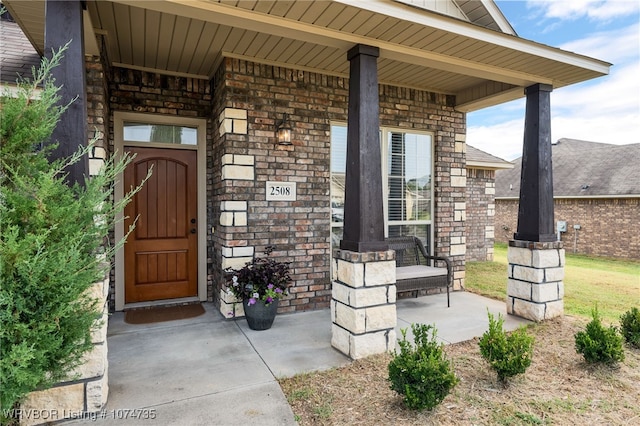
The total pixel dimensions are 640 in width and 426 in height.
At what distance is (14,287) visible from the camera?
5.36 ft

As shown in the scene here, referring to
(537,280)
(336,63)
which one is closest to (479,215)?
(537,280)

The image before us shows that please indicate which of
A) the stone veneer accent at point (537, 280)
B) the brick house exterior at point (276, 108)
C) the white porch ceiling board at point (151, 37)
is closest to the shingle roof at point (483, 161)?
the brick house exterior at point (276, 108)

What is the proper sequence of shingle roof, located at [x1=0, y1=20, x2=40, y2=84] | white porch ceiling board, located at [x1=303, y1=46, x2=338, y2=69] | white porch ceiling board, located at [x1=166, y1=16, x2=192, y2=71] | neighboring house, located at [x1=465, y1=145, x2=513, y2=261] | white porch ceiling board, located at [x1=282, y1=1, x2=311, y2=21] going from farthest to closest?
neighboring house, located at [x1=465, y1=145, x2=513, y2=261] < white porch ceiling board, located at [x1=303, y1=46, x2=338, y2=69] < shingle roof, located at [x1=0, y1=20, x2=40, y2=84] < white porch ceiling board, located at [x1=166, y1=16, x2=192, y2=71] < white porch ceiling board, located at [x1=282, y1=1, x2=311, y2=21]

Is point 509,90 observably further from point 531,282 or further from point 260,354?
point 260,354

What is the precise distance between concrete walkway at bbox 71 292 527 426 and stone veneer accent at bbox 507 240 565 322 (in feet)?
0.67

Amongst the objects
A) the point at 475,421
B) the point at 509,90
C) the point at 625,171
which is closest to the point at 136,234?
the point at 475,421

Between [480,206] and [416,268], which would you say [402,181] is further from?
[480,206]

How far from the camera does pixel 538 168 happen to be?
393 cm

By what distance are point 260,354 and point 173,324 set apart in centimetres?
127

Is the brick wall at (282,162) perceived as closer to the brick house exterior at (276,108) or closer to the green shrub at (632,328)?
the brick house exterior at (276,108)

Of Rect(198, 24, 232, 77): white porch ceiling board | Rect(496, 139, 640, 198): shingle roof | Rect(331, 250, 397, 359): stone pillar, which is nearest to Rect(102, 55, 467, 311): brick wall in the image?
Rect(198, 24, 232, 77): white porch ceiling board

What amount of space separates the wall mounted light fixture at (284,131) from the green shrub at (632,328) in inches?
144

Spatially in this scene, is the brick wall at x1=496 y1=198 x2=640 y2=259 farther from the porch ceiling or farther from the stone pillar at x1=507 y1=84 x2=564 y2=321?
the porch ceiling

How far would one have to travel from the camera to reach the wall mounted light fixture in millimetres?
3947
